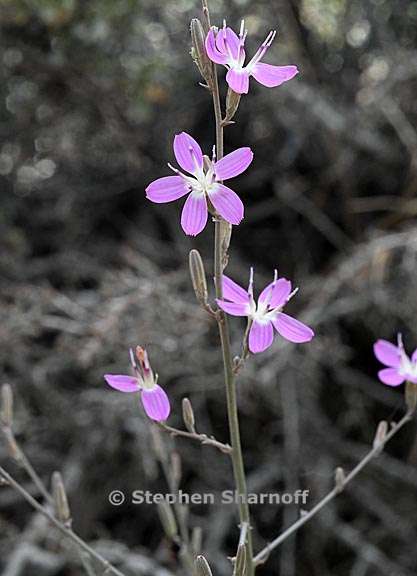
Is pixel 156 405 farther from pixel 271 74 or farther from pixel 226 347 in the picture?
pixel 271 74

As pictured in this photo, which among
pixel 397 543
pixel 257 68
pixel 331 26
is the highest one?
pixel 331 26

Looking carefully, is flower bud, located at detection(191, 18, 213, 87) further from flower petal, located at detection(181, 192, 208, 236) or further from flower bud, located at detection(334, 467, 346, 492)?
flower bud, located at detection(334, 467, 346, 492)

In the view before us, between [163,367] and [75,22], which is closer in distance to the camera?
[163,367]

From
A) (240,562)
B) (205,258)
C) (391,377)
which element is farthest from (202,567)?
(205,258)

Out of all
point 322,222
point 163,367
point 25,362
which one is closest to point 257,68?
point 163,367

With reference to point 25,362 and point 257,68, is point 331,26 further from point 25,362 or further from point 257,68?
point 257,68

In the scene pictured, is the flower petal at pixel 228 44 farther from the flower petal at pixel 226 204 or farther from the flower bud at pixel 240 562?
the flower bud at pixel 240 562

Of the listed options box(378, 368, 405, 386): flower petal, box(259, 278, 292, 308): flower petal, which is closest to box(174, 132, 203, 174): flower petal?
box(259, 278, 292, 308): flower petal
